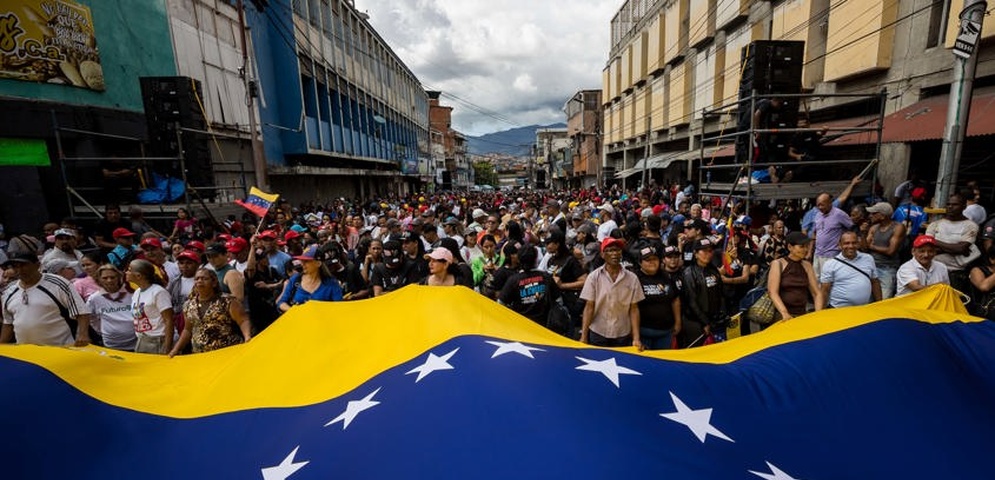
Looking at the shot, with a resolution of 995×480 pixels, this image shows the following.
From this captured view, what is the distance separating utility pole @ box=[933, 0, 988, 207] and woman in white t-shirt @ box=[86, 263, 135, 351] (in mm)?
11169

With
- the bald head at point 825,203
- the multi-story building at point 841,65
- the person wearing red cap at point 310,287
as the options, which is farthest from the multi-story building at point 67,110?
the multi-story building at point 841,65

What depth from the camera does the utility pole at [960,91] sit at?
6277 mm

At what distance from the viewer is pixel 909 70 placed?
12.0 m

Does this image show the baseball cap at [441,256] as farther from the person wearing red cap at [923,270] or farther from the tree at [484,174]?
the tree at [484,174]

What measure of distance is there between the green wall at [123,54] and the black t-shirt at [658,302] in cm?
1401

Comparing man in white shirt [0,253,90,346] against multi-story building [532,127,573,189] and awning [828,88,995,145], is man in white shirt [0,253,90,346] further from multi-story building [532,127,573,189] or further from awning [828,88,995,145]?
multi-story building [532,127,573,189]

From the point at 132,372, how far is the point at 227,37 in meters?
19.7

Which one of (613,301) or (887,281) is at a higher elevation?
(613,301)

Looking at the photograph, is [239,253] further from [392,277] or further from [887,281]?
[887,281]

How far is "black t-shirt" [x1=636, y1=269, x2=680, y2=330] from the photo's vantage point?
464 cm

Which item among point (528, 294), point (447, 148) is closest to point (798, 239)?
point (528, 294)

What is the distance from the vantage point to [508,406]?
230 centimetres

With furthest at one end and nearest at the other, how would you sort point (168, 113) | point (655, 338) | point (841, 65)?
point (841, 65) < point (168, 113) < point (655, 338)

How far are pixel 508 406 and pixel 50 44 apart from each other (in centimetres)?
1446
